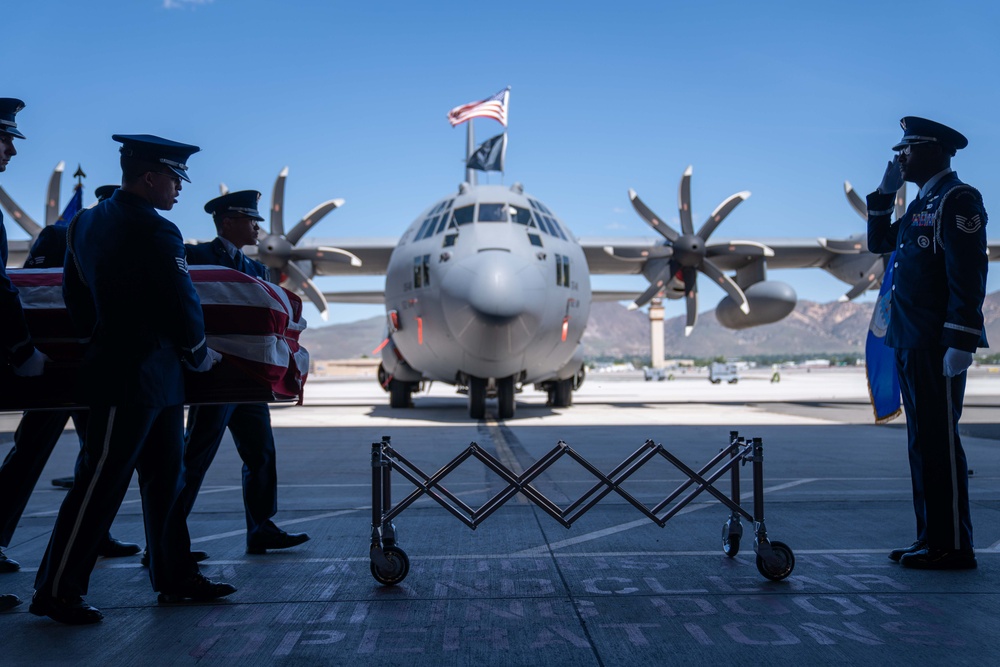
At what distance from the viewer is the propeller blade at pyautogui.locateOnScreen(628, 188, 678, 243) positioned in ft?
65.6

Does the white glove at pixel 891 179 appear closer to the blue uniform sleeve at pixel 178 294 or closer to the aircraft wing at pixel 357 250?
the blue uniform sleeve at pixel 178 294

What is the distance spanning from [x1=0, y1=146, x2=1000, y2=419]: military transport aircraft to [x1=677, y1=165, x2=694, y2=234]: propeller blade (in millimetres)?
27

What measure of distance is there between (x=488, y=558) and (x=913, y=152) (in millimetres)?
3439

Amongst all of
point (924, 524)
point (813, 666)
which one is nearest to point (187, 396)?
point (813, 666)

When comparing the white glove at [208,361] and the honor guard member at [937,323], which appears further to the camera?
the honor guard member at [937,323]

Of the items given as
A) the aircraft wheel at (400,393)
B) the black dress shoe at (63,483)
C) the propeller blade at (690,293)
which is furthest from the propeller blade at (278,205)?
the black dress shoe at (63,483)

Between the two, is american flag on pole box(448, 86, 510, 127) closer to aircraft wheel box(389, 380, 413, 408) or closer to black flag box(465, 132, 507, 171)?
black flag box(465, 132, 507, 171)

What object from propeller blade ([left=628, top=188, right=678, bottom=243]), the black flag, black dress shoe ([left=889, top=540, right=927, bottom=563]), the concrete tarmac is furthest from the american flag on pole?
black dress shoe ([left=889, top=540, right=927, bottom=563])

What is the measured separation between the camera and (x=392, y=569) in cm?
408

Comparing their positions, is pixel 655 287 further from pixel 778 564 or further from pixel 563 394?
pixel 778 564

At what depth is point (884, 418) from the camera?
17.7 feet

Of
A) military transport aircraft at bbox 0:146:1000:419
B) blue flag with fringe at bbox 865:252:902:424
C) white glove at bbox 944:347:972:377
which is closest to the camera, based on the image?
white glove at bbox 944:347:972:377

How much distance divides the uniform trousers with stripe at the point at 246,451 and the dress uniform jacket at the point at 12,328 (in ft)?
4.36

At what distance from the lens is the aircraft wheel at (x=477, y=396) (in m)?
15.4
